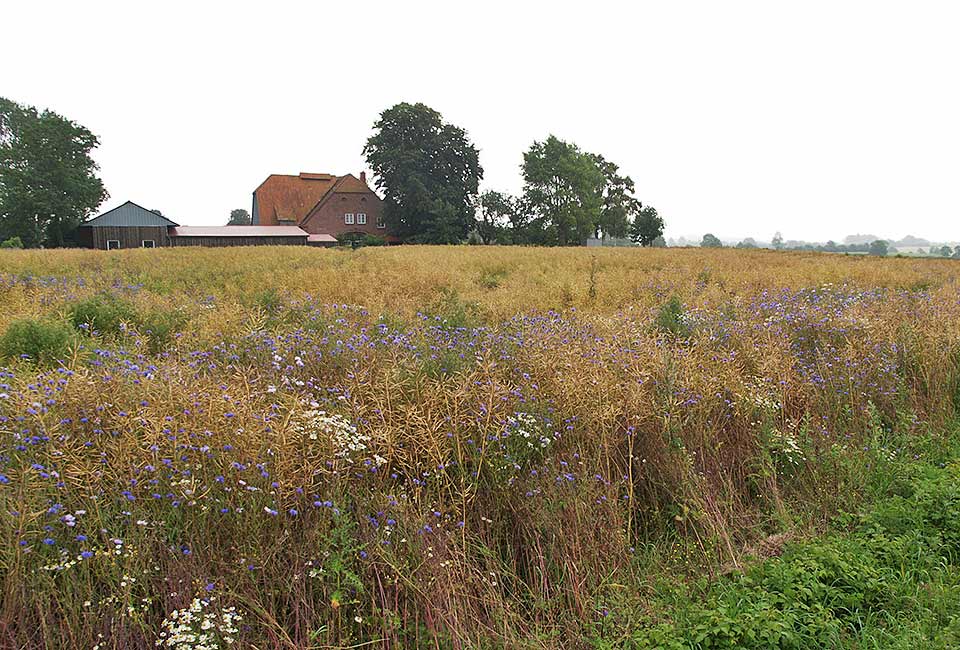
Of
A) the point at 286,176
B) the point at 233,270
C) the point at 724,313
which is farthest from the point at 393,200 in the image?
the point at 724,313

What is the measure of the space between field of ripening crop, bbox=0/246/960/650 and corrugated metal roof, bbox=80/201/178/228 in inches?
1801

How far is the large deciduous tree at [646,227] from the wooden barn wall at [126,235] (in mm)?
48348

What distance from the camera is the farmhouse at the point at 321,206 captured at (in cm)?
5272

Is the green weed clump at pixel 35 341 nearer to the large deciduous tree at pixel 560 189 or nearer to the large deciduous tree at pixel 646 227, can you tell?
the large deciduous tree at pixel 560 189

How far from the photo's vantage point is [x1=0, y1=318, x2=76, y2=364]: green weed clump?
4878 millimetres

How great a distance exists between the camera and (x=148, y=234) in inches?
1761

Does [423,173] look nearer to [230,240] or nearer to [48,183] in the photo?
[230,240]

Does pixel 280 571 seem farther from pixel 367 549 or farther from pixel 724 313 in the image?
pixel 724 313

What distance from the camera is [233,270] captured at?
14.3 meters

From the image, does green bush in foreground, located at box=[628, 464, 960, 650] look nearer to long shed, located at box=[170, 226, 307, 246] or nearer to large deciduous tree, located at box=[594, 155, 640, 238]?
long shed, located at box=[170, 226, 307, 246]

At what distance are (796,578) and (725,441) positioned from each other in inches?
58.3

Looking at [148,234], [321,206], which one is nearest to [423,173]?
[321,206]

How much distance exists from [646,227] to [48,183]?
2305 inches

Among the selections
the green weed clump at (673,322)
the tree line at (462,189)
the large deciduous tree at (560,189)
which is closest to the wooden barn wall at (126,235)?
the tree line at (462,189)
